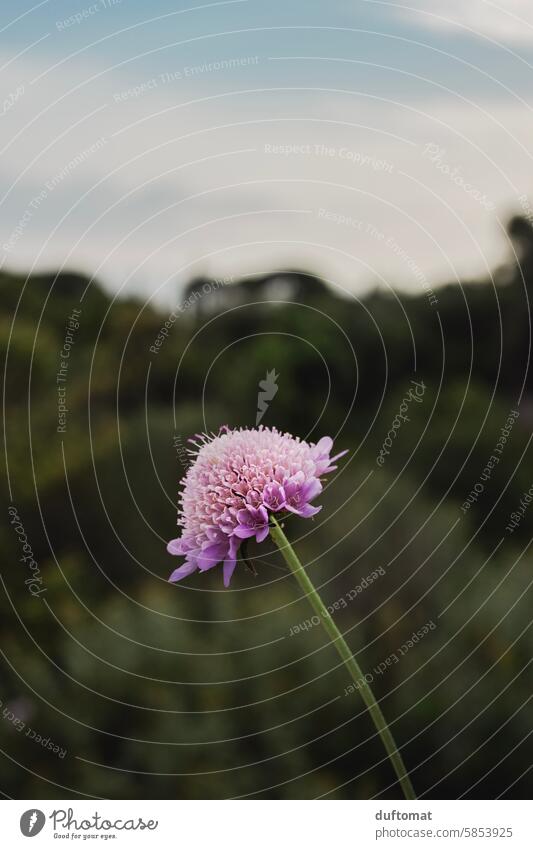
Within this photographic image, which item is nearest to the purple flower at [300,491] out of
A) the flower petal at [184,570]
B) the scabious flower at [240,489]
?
the scabious flower at [240,489]

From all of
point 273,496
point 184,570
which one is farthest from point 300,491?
point 184,570

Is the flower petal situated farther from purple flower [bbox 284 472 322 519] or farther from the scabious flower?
purple flower [bbox 284 472 322 519]

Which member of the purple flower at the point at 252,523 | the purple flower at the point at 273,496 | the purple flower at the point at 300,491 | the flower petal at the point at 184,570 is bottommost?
the flower petal at the point at 184,570

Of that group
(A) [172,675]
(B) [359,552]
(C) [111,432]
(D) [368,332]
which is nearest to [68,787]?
(A) [172,675]

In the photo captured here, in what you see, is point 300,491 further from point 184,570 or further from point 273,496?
point 184,570

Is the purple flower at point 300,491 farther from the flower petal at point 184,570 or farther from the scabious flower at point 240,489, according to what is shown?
the flower petal at point 184,570

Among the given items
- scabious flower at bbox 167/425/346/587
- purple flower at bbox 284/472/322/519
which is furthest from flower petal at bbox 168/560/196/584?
purple flower at bbox 284/472/322/519

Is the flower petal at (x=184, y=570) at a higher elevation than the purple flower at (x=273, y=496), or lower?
lower

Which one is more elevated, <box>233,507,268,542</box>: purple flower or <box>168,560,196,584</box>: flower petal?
<box>233,507,268,542</box>: purple flower

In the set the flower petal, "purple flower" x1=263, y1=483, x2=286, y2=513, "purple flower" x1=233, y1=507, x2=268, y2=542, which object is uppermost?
"purple flower" x1=263, y1=483, x2=286, y2=513
